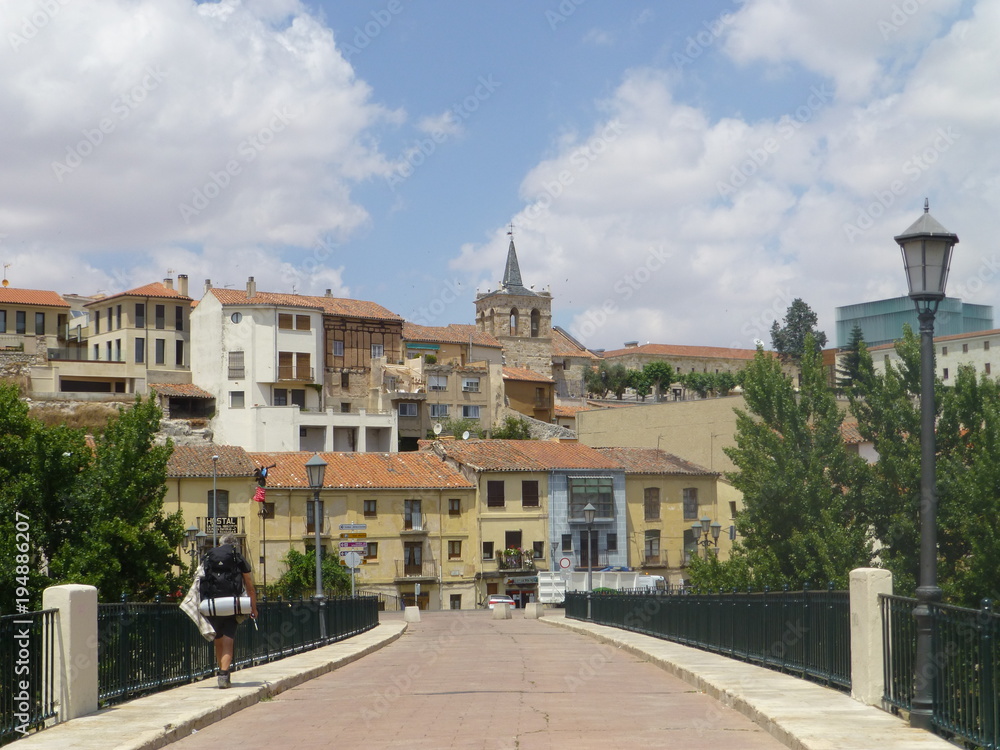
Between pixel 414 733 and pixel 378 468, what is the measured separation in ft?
194

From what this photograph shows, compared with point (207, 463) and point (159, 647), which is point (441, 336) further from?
point (159, 647)

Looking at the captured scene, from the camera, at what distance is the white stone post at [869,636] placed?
10.5 meters

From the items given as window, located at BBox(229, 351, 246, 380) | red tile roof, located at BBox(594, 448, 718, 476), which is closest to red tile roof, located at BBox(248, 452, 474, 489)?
red tile roof, located at BBox(594, 448, 718, 476)

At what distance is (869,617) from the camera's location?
34.6 feet

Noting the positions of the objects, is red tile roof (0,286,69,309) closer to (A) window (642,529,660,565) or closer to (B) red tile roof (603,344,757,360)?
(A) window (642,529,660,565)

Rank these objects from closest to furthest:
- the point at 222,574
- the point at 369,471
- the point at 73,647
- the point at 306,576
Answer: the point at 73,647 < the point at 222,574 < the point at 306,576 < the point at 369,471

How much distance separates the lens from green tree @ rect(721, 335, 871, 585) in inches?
2296

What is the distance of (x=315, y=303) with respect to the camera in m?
87.7

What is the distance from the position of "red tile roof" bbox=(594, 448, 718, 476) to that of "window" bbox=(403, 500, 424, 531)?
47.3 ft

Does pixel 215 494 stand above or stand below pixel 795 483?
below

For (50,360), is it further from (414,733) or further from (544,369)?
(414,733)

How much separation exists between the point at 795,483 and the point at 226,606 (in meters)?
54.3

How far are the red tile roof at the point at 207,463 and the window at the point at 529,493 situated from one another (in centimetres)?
1702

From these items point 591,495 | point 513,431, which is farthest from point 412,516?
point 513,431
